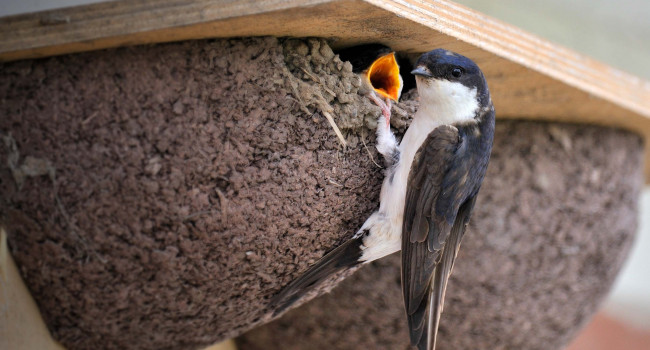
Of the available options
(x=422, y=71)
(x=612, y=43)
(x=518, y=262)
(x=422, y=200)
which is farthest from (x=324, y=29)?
(x=612, y=43)

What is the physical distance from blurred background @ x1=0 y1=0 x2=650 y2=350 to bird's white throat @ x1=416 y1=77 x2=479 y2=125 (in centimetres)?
91

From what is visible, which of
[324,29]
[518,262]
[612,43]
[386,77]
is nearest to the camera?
[324,29]

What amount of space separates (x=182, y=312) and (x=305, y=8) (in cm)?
77

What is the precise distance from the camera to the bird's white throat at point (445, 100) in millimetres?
1808

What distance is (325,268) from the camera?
71.6 inches

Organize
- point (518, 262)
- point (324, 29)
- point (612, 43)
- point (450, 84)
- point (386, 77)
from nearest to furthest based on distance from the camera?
1. point (324, 29)
2. point (450, 84)
3. point (386, 77)
4. point (518, 262)
5. point (612, 43)

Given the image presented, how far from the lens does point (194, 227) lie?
1734mm

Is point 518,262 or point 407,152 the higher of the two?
point 407,152

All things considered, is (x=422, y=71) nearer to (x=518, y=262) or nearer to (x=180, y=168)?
(x=180, y=168)

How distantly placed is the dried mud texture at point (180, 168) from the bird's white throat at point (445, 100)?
12cm

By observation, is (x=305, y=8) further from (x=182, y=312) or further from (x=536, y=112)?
(x=536, y=112)

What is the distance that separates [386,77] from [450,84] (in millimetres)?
197

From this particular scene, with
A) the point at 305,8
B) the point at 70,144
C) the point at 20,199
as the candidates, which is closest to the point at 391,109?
the point at 305,8

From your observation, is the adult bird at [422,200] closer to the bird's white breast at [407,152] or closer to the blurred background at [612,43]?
the bird's white breast at [407,152]
